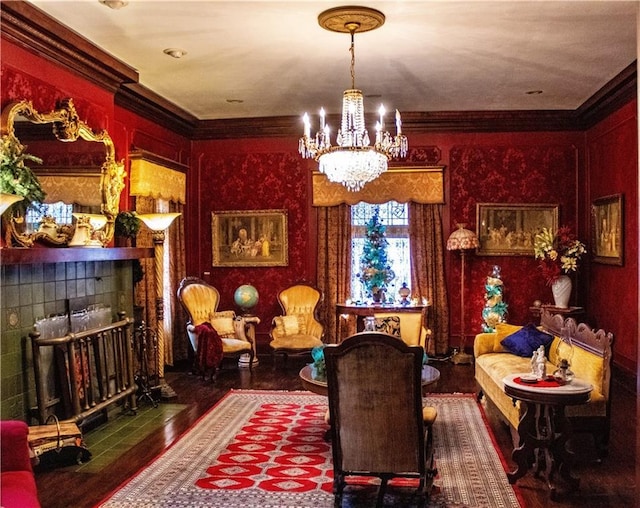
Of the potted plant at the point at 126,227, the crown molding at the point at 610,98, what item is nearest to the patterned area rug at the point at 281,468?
the potted plant at the point at 126,227

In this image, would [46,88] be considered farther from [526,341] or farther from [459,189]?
[459,189]

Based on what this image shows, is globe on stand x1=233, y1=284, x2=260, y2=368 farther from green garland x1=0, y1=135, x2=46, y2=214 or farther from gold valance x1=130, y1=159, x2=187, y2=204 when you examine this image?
green garland x1=0, y1=135, x2=46, y2=214

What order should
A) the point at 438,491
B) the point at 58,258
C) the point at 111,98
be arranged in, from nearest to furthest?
the point at 438,491 → the point at 58,258 → the point at 111,98

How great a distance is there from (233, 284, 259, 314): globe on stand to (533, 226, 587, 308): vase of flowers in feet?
12.5

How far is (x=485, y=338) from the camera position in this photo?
6.47m

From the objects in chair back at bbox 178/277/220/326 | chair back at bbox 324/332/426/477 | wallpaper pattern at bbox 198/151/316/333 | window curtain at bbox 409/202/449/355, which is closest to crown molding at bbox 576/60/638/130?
window curtain at bbox 409/202/449/355

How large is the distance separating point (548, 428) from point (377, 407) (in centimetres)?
135

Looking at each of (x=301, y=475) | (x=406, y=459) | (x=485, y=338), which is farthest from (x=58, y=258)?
(x=485, y=338)

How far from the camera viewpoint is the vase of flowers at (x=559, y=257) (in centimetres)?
815

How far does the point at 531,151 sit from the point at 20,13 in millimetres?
6624

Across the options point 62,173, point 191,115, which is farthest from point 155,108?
point 62,173

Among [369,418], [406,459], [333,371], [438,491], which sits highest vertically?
[333,371]

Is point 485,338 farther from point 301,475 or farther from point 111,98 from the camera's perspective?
point 111,98

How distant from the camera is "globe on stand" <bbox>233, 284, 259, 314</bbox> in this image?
852cm
